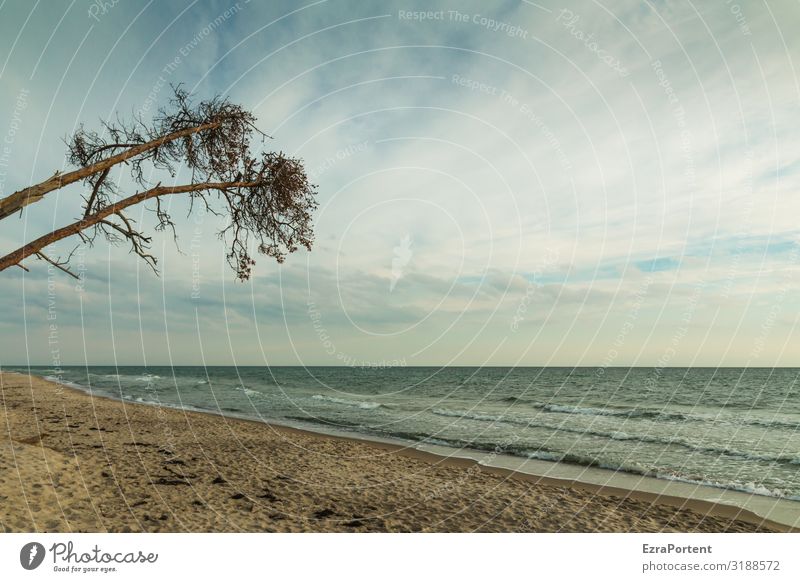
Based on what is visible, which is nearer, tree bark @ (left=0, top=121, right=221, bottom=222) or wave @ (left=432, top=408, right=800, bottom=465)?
tree bark @ (left=0, top=121, right=221, bottom=222)

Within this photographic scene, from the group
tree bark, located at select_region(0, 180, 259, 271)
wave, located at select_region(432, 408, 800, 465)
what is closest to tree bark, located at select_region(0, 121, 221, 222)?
tree bark, located at select_region(0, 180, 259, 271)

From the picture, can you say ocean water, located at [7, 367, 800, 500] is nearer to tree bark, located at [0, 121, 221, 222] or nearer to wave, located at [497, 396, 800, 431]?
wave, located at [497, 396, 800, 431]

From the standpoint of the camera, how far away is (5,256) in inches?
275

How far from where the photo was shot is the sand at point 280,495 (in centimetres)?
805
